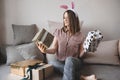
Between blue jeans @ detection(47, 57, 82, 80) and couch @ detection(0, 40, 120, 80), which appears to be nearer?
blue jeans @ detection(47, 57, 82, 80)

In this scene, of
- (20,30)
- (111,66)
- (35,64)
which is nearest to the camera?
(35,64)

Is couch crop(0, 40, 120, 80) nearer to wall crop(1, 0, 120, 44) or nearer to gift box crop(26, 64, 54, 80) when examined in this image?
gift box crop(26, 64, 54, 80)

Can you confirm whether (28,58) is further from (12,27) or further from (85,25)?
(85,25)

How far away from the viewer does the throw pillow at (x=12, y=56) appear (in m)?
2.66

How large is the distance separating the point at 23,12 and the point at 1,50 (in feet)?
2.07

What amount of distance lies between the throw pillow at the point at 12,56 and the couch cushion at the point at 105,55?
86cm

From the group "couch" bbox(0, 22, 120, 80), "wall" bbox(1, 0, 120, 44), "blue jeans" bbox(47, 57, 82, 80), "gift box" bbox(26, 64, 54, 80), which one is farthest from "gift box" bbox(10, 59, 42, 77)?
"wall" bbox(1, 0, 120, 44)

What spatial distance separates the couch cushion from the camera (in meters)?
2.41

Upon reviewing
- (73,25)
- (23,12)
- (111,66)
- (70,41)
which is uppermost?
(23,12)

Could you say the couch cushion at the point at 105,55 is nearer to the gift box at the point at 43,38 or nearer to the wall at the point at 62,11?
the wall at the point at 62,11

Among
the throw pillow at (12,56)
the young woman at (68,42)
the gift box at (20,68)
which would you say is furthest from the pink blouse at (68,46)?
the throw pillow at (12,56)

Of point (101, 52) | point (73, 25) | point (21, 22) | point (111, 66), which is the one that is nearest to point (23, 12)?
point (21, 22)

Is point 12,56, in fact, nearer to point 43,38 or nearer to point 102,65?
point 43,38

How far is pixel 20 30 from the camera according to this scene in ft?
9.59
